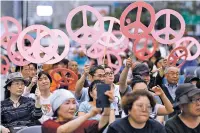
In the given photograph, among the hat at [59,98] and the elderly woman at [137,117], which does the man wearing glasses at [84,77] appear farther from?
the elderly woman at [137,117]

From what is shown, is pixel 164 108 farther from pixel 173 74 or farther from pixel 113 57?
pixel 113 57

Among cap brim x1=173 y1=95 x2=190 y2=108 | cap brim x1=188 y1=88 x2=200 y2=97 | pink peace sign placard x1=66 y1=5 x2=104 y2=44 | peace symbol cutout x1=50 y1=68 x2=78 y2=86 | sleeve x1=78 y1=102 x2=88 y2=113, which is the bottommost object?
sleeve x1=78 y1=102 x2=88 y2=113

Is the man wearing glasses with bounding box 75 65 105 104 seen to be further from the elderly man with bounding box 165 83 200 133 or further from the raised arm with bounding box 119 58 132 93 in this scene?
→ the elderly man with bounding box 165 83 200 133

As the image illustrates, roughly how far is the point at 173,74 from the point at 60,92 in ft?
9.77

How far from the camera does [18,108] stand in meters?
7.98

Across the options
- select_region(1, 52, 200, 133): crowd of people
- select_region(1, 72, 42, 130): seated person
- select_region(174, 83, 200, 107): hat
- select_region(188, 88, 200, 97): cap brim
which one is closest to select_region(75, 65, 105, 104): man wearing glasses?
select_region(1, 52, 200, 133): crowd of people

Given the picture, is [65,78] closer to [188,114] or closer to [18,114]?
[18,114]

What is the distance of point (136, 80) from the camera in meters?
7.62

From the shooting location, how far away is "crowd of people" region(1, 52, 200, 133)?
593 centimetres

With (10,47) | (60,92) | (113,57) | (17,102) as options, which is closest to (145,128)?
(60,92)

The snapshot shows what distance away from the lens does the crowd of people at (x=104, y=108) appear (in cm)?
593

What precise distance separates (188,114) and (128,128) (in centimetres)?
78

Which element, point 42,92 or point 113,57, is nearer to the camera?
point 42,92

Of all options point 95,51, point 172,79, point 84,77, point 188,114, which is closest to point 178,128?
point 188,114
